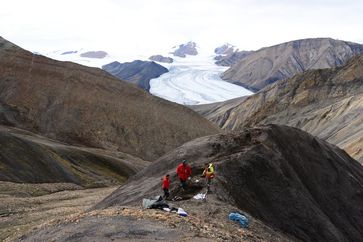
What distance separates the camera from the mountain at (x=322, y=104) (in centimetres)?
8194

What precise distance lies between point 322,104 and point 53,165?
68.7 meters

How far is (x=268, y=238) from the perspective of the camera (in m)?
17.3

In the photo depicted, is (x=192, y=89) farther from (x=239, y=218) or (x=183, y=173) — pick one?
(x=239, y=218)

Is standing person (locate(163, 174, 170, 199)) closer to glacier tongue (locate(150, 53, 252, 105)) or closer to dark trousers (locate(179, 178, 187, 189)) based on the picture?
dark trousers (locate(179, 178, 187, 189))

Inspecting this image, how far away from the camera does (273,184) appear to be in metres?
23.3

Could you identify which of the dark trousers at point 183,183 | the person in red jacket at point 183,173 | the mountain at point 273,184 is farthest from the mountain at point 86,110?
the person in red jacket at point 183,173

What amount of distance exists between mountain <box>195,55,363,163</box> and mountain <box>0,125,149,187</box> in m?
35.6

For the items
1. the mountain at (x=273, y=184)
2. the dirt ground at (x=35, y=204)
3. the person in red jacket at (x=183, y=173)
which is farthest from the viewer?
the dirt ground at (x=35, y=204)

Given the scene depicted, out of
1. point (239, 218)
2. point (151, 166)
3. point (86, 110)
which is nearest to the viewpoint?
point (239, 218)

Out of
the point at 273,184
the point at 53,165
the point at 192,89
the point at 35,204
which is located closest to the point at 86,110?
the point at 53,165

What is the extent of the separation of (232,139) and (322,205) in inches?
223

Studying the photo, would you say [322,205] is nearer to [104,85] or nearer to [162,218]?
[162,218]

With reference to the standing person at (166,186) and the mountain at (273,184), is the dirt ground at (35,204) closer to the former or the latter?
the mountain at (273,184)

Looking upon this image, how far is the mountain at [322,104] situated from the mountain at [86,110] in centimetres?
1848
